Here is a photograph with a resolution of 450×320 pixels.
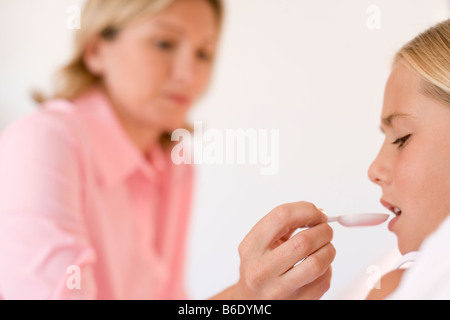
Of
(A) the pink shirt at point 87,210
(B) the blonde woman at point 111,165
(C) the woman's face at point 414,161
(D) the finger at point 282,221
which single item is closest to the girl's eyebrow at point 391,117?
(C) the woman's face at point 414,161

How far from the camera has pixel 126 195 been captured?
0.97 metres

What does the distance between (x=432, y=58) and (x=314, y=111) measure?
154mm

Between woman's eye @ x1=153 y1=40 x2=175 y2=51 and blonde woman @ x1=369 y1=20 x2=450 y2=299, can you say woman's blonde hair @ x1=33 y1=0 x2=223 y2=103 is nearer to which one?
woman's eye @ x1=153 y1=40 x2=175 y2=51

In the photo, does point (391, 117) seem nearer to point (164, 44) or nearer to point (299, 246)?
point (299, 246)

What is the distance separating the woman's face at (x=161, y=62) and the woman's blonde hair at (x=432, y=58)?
1.59 ft

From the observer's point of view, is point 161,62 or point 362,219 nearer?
point 362,219

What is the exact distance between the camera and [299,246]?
50 cm

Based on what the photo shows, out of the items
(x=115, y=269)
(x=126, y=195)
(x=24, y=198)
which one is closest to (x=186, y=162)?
(x=126, y=195)

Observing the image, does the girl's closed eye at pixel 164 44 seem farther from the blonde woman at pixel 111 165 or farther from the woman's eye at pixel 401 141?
the woman's eye at pixel 401 141

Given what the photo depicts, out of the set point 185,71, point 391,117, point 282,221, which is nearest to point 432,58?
point 391,117

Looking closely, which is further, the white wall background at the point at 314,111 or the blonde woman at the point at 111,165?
the blonde woman at the point at 111,165

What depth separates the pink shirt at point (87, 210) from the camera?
73 centimetres

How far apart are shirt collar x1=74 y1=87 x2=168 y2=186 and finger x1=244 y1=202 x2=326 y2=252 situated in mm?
457
